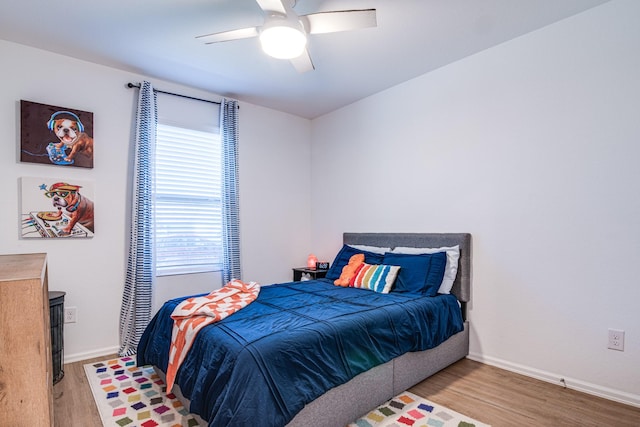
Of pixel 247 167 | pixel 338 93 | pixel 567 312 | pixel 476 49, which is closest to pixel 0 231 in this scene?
pixel 247 167

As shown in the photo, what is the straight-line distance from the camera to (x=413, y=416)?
2.02m

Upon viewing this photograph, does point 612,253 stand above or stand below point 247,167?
below

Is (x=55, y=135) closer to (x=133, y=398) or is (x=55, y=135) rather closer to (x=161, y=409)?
(x=133, y=398)

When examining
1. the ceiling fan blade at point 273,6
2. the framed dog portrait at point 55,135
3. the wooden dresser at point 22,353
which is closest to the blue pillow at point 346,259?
the ceiling fan blade at point 273,6

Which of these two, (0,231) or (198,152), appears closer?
(0,231)

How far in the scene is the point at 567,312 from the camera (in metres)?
2.38

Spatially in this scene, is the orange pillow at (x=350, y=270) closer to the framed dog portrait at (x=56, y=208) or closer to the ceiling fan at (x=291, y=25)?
the ceiling fan at (x=291, y=25)

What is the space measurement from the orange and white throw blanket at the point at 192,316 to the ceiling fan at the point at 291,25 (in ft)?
5.54

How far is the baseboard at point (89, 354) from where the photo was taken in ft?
9.41

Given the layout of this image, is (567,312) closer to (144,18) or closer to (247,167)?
(247,167)

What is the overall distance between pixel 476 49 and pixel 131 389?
12.3 feet

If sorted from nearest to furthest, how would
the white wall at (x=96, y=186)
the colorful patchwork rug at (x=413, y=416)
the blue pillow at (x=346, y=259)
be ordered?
the colorful patchwork rug at (x=413, y=416) → the white wall at (x=96, y=186) → the blue pillow at (x=346, y=259)

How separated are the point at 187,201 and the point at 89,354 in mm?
1618

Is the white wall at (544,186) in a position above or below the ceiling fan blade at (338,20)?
below
